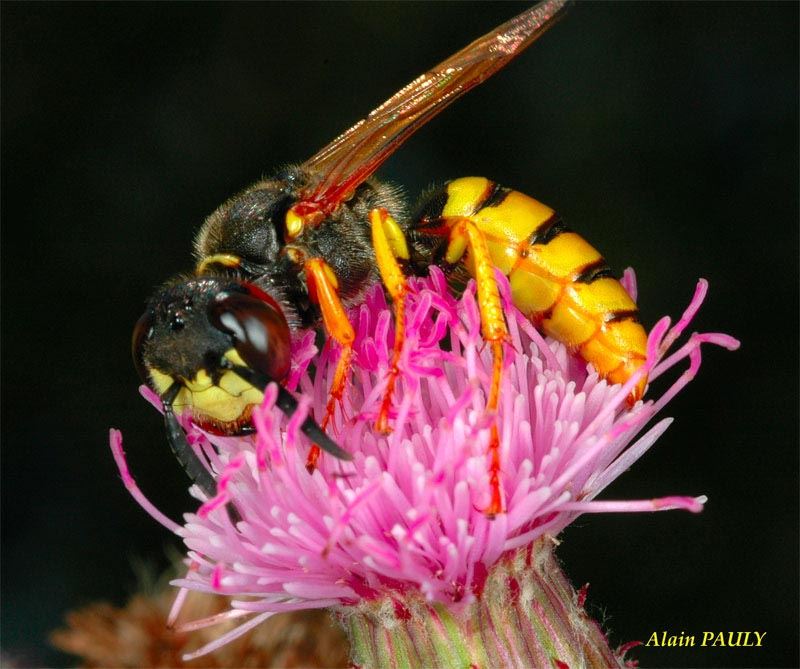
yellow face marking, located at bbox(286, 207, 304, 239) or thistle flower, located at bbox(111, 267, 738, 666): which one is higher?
yellow face marking, located at bbox(286, 207, 304, 239)

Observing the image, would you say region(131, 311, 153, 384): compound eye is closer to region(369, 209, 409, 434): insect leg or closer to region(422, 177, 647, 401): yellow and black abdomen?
region(369, 209, 409, 434): insect leg

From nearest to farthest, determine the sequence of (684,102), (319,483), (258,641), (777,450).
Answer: (319,483) → (258,641) → (777,450) → (684,102)

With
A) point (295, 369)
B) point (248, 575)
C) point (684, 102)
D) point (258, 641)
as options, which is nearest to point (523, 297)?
point (295, 369)

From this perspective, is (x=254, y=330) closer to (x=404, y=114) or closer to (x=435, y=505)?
(x=435, y=505)

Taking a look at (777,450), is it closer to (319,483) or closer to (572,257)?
(572,257)

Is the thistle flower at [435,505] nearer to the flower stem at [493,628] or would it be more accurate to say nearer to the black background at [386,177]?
the flower stem at [493,628]

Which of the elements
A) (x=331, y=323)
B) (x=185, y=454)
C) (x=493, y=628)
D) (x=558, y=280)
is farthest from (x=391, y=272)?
(x=493, y=628)

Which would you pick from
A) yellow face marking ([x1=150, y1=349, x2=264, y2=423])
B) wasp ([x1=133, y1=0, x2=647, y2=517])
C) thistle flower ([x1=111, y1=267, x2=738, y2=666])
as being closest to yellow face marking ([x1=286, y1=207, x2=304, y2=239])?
wasp ([x1=133, y1=0, x2=647, y2=517])
